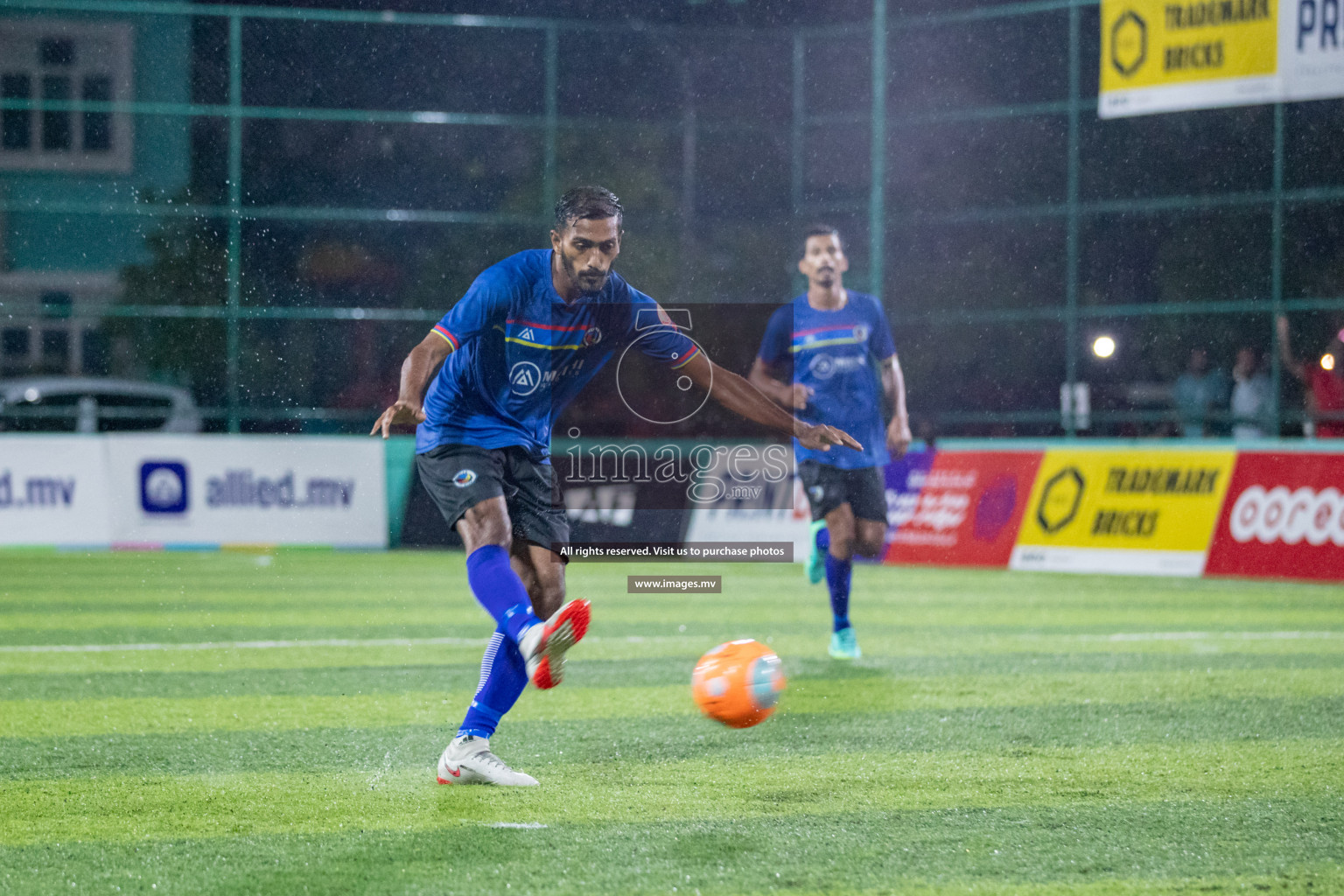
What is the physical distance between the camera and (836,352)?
9312 mm

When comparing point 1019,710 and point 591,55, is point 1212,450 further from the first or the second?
point 591,55

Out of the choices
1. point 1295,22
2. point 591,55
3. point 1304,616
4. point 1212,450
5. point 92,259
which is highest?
point 591,55

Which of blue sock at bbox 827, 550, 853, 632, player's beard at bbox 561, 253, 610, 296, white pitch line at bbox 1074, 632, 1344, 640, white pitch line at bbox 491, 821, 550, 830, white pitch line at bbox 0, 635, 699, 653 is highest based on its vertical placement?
player's beard at bbox 561, 253, 610, 296

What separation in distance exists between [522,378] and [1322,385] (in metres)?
14.0

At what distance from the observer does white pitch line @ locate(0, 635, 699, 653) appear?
912 centimetres

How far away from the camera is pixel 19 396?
805 inches

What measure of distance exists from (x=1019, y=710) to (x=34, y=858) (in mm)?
4186

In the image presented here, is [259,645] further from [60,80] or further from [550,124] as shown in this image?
[60,80]

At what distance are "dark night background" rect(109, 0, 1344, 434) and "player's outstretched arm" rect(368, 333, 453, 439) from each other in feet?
49.5

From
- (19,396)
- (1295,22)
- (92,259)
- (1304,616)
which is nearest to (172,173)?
(92,259)

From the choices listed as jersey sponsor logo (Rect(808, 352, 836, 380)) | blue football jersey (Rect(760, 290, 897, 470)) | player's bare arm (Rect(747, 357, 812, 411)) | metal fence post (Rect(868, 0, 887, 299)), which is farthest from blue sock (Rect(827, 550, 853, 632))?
metal fence post (Rect(868, 0, 887, 299))

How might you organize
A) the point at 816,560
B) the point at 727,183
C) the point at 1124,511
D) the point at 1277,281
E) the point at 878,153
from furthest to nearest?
the point at 727,183, the point at 878,153, the point at 1277,281, the point at 1124,511, the point at 816,560

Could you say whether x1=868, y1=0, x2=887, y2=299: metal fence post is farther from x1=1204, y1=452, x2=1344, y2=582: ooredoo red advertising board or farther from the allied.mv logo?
the allied.mv logo

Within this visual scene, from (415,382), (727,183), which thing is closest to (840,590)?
(415,382)
